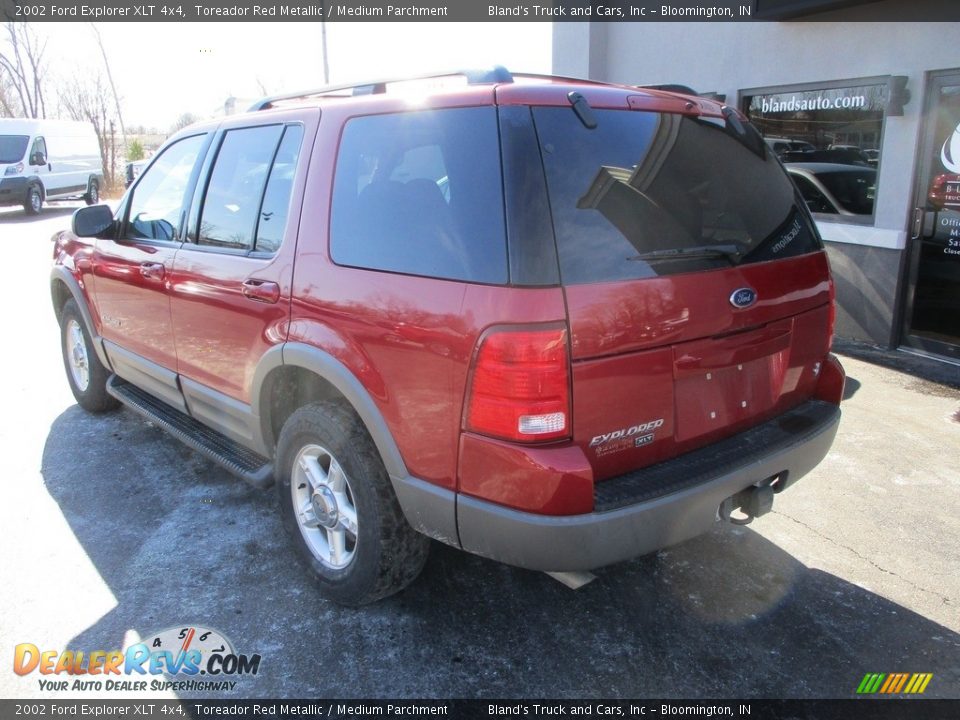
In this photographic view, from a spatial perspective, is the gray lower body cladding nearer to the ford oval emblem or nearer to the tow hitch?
the tow hitch

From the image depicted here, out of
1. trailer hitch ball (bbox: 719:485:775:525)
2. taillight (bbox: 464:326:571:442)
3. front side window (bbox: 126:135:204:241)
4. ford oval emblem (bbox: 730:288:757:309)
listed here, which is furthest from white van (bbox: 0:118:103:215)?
trailer hitch ball (bbox: 719:485:775:525)

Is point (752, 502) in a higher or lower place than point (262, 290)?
lower

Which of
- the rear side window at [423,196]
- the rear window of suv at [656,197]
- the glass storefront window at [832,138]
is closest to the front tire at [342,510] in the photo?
the rear side window at [423,196]

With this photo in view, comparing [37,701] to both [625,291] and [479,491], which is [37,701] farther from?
[625,291]

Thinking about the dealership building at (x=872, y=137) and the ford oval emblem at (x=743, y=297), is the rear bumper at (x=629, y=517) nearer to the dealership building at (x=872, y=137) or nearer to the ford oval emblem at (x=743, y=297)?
the ford oval emblem at (x=743, y=297)

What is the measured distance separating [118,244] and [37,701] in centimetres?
271

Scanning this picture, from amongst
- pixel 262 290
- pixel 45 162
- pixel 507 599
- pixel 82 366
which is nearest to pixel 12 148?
→ pixel 45 162

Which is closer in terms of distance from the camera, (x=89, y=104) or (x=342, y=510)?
(x=342, y=510)

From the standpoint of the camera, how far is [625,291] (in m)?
2.42

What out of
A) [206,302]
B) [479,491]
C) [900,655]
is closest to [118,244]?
[206,302]

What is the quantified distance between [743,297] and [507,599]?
159cm

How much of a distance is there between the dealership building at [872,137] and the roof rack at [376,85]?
4349 mm

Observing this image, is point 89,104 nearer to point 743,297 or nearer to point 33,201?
point 33,201

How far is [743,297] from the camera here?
8.94 ft
